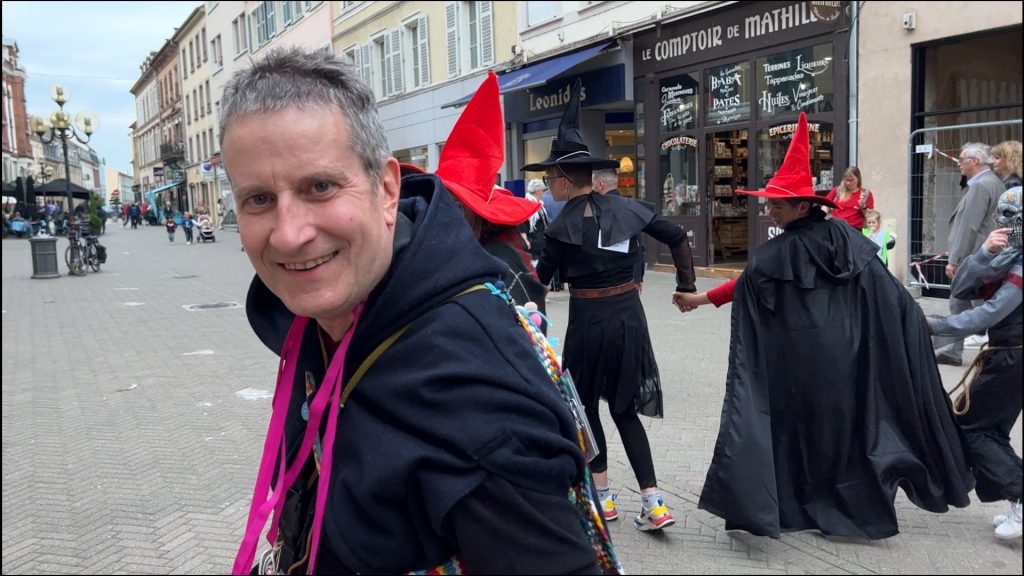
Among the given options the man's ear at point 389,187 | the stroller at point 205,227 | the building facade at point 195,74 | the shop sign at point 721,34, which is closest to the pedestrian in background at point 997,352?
the man's ear at point 389,187

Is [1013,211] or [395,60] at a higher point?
[395,60]

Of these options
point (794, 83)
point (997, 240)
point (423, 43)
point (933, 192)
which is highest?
point (423, 43)

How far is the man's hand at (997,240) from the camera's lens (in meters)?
1.32

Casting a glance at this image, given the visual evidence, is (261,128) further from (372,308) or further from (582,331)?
(582,331)

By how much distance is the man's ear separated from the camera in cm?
111

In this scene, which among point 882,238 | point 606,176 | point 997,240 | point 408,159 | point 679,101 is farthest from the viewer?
point 679,101

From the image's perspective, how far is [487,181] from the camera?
2414 mm

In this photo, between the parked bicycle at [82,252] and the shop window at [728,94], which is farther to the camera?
the parked bicycle at [82,252]

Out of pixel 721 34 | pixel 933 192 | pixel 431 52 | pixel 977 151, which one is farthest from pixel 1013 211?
pixel 431 52

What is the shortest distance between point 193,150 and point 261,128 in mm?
5988

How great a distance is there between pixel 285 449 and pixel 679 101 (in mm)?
11711

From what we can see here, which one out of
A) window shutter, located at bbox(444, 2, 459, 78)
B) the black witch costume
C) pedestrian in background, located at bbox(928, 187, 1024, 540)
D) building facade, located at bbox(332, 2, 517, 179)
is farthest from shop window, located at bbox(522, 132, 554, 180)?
pedestrian in background, located at bbox(928, 187, 1024, 540)

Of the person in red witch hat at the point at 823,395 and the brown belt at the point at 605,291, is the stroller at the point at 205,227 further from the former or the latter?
the person in red witch hat at the point at 823,395

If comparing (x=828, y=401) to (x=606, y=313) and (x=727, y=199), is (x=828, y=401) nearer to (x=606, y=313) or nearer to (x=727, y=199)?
(x=606, y=313)
